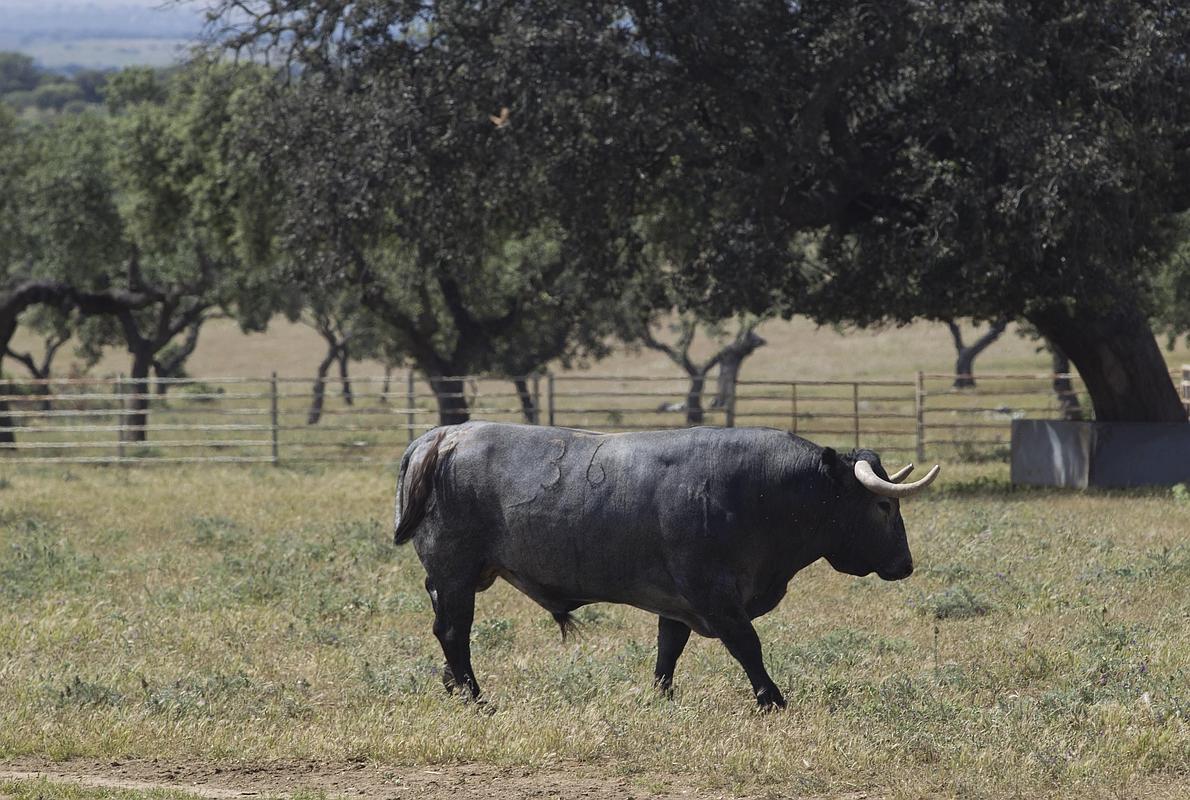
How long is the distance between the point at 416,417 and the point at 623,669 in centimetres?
3358

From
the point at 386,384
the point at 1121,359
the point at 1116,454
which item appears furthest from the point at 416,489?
the point at 386,384

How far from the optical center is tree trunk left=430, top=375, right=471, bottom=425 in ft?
85.4

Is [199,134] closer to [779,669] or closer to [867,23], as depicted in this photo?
[867,23]

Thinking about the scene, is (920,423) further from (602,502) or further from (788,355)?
(788,355)

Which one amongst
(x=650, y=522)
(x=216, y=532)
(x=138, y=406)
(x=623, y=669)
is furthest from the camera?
(x=138, y=406)

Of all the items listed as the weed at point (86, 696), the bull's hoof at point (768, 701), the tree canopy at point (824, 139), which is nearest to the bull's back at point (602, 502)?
the bull's hoof at point (768, 701)

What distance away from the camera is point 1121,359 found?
19984 millimetres

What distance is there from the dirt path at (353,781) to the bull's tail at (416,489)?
1697mm

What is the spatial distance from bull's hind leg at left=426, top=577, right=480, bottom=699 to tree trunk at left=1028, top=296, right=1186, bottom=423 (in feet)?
43.0

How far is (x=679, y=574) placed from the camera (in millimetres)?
7816

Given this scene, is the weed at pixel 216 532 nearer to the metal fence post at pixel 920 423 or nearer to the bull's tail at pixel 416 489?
the bull's tail at pixel 416 489

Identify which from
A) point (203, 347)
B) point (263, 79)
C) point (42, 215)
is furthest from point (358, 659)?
point (203, 347)

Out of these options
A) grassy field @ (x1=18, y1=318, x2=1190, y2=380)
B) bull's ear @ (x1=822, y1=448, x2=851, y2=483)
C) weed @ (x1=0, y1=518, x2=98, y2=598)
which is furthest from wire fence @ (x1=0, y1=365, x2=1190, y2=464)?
bull's ear @ (x1=822, y1=448, x2=851, y2=483)

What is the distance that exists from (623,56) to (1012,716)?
457 inches
